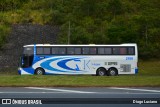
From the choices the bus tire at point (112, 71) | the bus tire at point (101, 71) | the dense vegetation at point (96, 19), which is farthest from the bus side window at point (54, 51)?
the dense vegetation at point (96, 19)

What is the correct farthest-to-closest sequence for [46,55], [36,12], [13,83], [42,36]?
[36,12]
[42,36]
[46,55]
[13,83]

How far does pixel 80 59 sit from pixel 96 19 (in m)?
17.6

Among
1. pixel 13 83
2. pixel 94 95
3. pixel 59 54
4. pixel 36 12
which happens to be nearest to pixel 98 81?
pixel 13 83

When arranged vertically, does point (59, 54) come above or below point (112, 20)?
below

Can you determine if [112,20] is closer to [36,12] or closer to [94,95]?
[36,12]

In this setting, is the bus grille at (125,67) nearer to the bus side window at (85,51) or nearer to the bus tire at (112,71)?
the bus tire at (112,71)

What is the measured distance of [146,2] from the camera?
58.4 m

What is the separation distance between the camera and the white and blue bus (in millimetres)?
37812

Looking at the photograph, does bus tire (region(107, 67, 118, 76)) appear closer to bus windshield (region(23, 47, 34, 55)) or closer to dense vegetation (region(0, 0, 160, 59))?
bus windshield (region(23, 47, 34, 55))

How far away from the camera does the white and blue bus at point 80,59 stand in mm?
37812

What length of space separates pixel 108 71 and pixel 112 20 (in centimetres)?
1555

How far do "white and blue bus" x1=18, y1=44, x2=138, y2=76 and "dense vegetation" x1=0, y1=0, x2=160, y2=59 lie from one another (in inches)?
390
